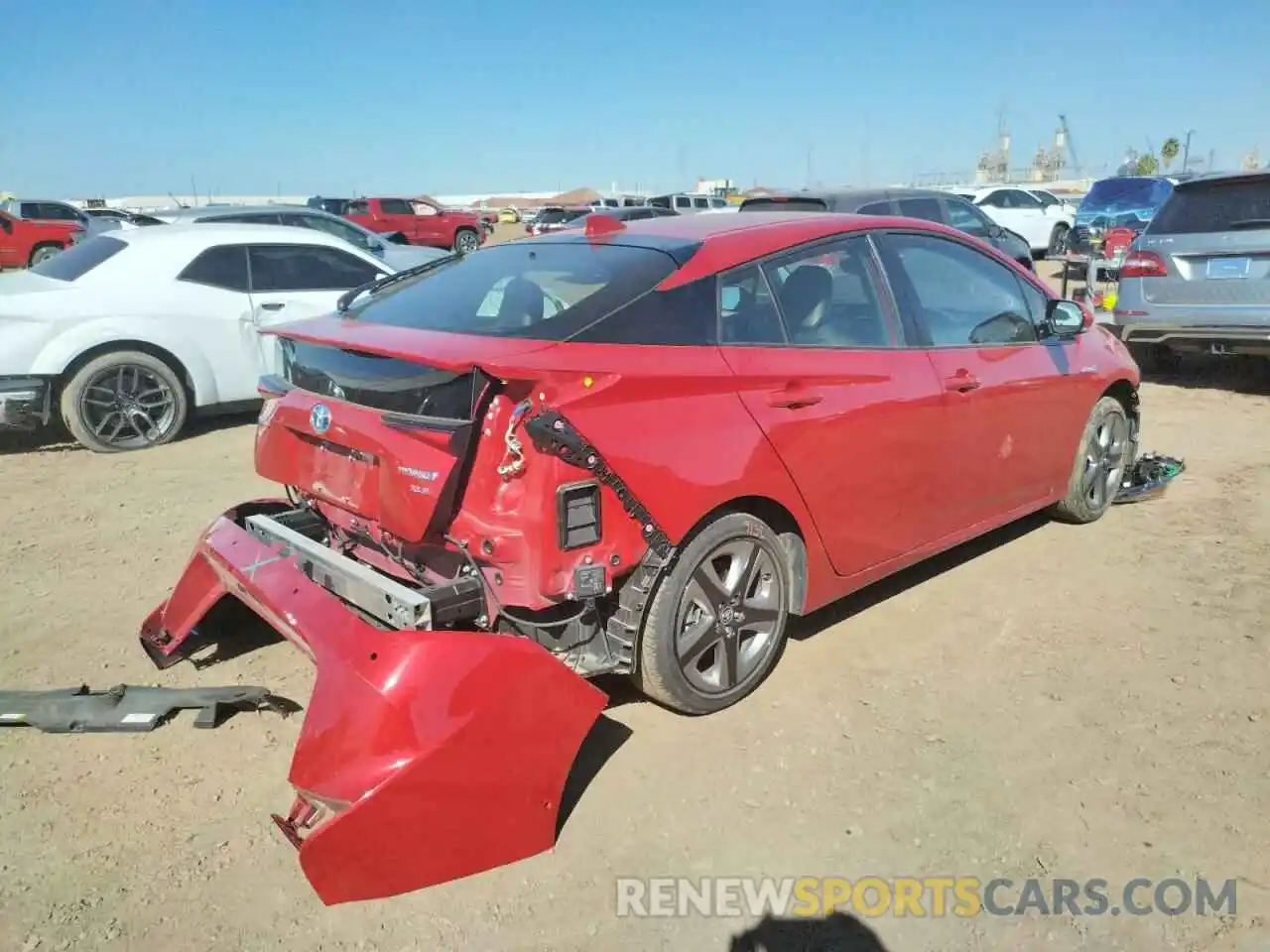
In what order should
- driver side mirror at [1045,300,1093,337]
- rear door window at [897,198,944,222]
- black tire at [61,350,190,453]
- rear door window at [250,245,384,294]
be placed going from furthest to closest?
1. rear door window at [897,198,944,222]
2. rear door window at [250,245,384,294]
3. black tire at [61,350,190,453]
4. driver side mirror at [1045,300,1093,337]

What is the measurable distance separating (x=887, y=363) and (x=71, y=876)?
3.14m

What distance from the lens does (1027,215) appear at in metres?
20.1

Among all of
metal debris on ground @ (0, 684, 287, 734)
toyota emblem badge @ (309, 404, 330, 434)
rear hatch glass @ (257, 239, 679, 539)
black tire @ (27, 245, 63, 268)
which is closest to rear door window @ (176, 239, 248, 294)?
rear hatch glass @ (257, 239, 679, 539)

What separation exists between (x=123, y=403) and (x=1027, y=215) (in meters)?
18.4

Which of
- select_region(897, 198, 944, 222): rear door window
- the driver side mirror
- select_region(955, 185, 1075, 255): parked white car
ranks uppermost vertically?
select_region(955, 185, 1075, 255): parked white car

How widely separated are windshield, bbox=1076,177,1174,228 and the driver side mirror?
58.1 ft

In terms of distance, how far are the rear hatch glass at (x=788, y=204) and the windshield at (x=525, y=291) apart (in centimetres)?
673

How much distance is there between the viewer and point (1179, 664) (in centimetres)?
371

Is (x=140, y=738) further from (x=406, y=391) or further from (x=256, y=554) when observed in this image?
(x=406, y=391)

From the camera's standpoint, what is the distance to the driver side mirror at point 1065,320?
4.64 m

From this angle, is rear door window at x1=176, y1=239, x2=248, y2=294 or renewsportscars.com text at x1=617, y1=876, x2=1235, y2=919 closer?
renewsportscars.com text at x1=617, y1=876, x2=1235, y2=919

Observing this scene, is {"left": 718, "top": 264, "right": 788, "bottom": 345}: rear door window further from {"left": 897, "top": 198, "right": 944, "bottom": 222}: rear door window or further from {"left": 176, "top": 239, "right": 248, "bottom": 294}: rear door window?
{"left": 897, "top": 198, "right": 944, "bottom": 222}: rear door window

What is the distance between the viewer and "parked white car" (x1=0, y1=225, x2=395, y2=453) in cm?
670

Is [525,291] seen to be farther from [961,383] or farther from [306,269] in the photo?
[306,269]
